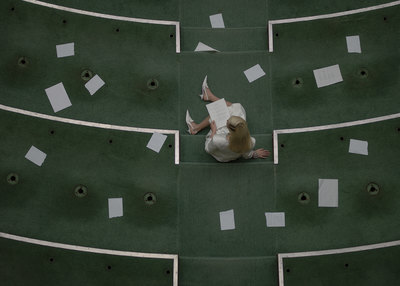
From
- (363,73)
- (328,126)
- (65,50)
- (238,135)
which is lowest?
(238,135)

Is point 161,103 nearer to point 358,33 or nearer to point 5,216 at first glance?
point 5,216

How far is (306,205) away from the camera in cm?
661

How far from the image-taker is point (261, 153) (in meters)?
6.70

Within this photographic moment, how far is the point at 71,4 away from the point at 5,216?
3.57 metres

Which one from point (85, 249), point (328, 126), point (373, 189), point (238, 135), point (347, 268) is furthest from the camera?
point (328, 126)

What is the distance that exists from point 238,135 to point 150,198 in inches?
70.4

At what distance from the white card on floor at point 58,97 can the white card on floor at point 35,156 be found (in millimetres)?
692

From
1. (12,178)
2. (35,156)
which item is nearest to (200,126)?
(35,156)

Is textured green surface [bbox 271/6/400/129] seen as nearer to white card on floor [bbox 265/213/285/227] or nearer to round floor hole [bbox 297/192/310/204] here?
round floor hole [bbox 297/192/310/204]

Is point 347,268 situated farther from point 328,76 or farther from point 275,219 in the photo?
point 328,76

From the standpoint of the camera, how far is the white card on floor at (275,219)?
6562 millimetres

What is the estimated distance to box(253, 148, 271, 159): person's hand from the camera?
6.66 meters

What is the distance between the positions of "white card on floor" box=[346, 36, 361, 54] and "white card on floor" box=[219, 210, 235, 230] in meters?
3.20

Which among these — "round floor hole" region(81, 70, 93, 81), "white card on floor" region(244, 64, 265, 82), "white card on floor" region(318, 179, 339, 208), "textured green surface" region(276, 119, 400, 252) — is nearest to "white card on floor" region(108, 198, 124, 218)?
"round floor hole" region(81, 70, 93, 81)
